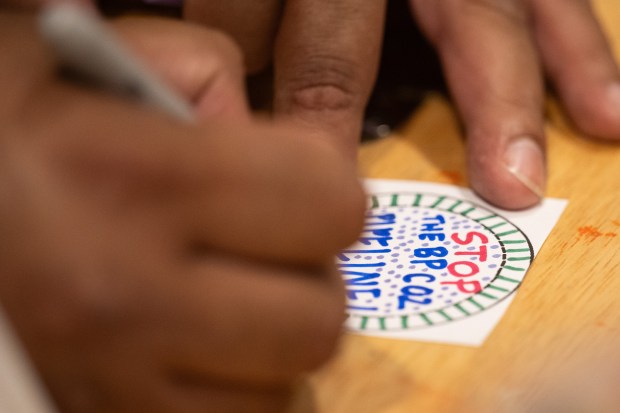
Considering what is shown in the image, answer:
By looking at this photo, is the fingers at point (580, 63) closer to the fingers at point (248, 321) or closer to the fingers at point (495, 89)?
the fingers at point (495, 89)

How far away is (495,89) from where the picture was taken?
61 centimetres

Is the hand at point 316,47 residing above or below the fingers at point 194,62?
below

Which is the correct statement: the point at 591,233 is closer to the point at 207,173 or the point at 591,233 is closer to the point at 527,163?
the point at 527,163

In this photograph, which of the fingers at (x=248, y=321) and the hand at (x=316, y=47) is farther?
the hand at (x=316, y=47)

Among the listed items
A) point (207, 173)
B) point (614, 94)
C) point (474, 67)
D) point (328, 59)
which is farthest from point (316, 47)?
point (207, 173)

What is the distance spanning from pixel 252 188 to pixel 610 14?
64cm

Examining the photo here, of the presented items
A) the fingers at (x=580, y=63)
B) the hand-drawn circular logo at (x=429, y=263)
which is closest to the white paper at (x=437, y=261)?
the hand-drawn circular logo at (x=429, y=263)

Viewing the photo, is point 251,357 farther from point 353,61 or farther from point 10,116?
point 353,61

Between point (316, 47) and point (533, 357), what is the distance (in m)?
0.29

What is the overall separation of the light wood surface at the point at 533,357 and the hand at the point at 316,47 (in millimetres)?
168

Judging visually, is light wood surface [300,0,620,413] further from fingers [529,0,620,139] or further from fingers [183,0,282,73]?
fingers [183,0,282,73]

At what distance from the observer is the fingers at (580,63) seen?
618mm

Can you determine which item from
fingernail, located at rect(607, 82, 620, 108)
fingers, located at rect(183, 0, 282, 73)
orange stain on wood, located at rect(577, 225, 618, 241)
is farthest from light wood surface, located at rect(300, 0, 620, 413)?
fingers, located at rect(183, 0, 282, 73)

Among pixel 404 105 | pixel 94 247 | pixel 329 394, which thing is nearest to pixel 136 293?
pixel 94 247
